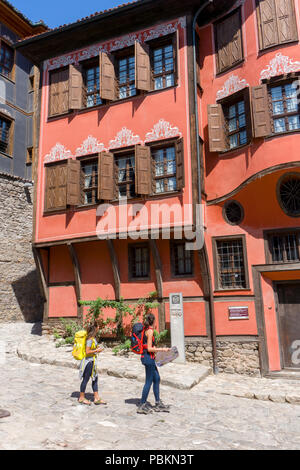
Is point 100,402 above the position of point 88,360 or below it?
below

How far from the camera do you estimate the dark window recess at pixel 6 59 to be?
1789 centimetres

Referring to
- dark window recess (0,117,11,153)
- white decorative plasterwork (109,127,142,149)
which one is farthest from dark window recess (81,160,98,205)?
dark window recess (0,117,11,153)

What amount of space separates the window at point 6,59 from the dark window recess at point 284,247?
14580 mm

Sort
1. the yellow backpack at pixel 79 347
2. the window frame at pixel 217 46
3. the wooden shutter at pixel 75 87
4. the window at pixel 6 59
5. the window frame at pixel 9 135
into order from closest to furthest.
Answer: the yellow backpack at pixel 79 347 < the window frame at pixel 217 46 < the wooden shutter at pixel 75 87 < the window frame at pixel 9 135 < the window at pixel 6 59

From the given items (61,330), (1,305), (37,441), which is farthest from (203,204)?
(1,305)

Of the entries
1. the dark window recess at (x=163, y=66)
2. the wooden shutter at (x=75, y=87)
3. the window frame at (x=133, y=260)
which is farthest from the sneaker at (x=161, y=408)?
the wooden shutter at (x=75, y=87)

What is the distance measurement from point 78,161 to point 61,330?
5633 mm

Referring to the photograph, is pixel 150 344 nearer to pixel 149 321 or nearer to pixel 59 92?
pixel 149 321

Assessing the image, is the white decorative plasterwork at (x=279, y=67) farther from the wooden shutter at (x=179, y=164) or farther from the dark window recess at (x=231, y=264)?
the dark window recess at (x=231, y=264)

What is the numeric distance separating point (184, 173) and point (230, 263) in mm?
2942

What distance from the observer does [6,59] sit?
18.1 metres

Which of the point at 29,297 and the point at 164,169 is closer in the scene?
the point at 164,169

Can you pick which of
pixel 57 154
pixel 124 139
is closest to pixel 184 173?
pixel 124 139

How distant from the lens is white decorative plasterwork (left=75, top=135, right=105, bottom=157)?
12.6 meters
